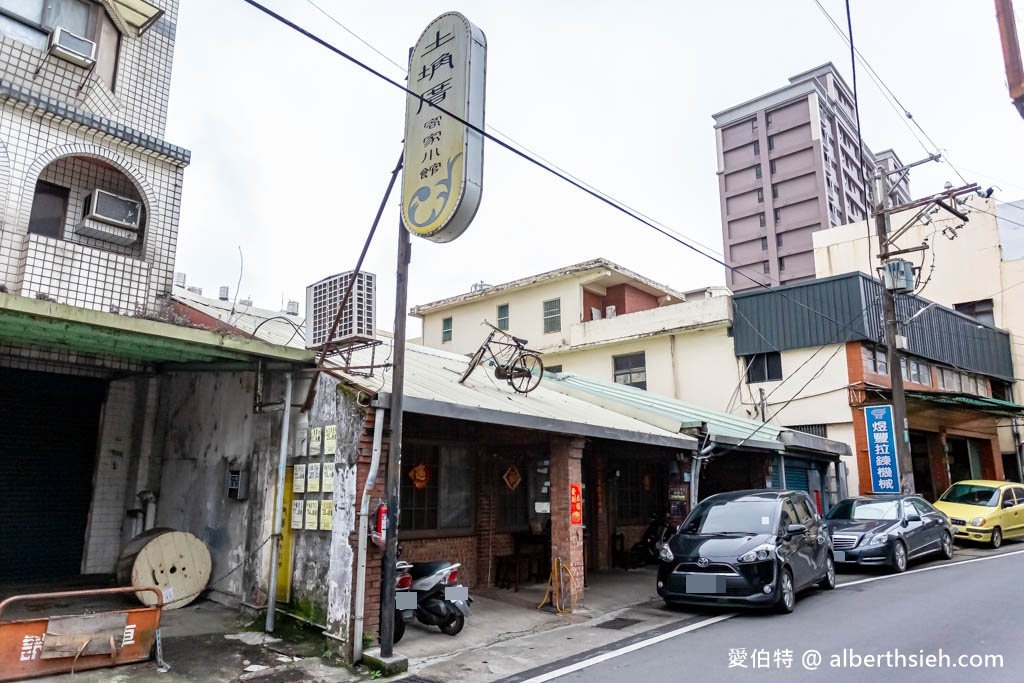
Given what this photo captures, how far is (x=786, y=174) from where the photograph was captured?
59.9m

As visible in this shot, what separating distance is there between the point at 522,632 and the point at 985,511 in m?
13.7

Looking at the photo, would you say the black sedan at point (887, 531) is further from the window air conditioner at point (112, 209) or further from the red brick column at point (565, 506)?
the window air conditioner at point (112, 209)


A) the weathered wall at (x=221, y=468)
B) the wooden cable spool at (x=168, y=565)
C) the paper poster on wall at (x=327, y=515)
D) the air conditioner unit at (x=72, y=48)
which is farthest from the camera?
the air conditioner unit at (x=72, y=48)

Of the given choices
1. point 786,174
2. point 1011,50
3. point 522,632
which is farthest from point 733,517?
point 786,174

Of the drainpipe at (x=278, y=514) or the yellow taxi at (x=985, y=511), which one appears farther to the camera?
the yellow taxi at (x=985, y=511)

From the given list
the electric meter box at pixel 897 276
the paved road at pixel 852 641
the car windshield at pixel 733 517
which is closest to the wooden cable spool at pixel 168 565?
the paved road at pixel 852 641

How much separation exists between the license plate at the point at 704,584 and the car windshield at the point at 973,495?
11.6 metres

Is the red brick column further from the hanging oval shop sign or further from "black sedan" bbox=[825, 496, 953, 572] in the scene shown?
"black sedan" bbox=[825, 496, 953, 572]

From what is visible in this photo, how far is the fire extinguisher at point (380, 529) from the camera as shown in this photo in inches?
283

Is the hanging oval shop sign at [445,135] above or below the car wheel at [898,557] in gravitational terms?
above

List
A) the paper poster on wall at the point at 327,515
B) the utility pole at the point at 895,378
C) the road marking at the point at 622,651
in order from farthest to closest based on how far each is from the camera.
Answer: the utility pole at the point at 895,378 → the paper poster on wall at the point at 327,515 → the road marking at the point at 622,651

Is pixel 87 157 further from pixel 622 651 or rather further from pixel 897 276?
pixel 897 276

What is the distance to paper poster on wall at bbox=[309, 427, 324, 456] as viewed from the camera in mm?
8172

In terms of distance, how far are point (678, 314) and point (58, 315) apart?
2040 cm
